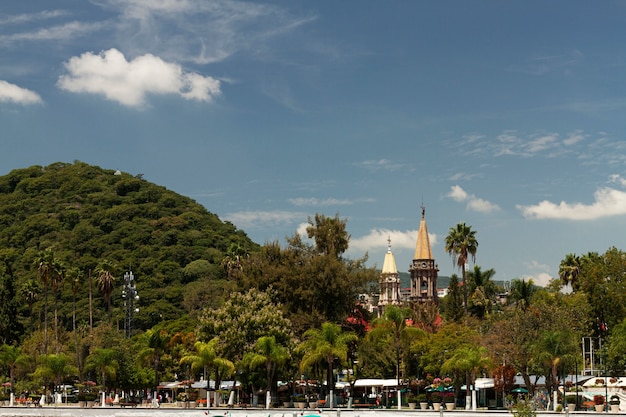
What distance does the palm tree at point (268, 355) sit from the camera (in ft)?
199

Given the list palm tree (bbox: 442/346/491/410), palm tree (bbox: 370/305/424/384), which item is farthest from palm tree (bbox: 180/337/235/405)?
palm tree (bbox: 442/346/491/410)

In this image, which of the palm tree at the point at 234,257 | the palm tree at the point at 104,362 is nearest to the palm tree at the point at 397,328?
the palm tree at the point at 104,362

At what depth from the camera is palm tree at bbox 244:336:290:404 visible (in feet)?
199

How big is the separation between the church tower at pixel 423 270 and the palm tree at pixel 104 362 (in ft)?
340

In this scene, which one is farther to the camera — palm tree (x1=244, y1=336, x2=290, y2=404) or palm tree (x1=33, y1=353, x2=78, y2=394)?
palm tree (x1=33, y1=353, x2=78, y2=394)

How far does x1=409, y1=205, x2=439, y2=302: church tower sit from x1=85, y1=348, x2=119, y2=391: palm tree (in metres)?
104

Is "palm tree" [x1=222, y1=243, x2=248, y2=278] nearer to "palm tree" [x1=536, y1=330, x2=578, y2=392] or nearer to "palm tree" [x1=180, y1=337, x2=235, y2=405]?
"palm tree" [x1=180, y1=337, x2=235, y2=405]

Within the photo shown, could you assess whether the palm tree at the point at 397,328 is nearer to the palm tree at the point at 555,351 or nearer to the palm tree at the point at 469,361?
the palm tree at the point at 469,361

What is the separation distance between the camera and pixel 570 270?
10031 centimetres

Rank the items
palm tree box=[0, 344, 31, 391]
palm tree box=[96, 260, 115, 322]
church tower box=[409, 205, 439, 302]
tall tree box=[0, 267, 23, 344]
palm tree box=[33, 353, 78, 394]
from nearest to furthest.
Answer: palm tree box=[33, 353, 78, 394]
palm tree box=[0, 344, 31, 391]
palm tree box=[96, 260, 115, 322]
tall tree box=[0, 267, 23, 344]
church tower box=[409, 205, 439, 302]

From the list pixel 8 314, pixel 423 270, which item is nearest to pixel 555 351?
pixel 8 314

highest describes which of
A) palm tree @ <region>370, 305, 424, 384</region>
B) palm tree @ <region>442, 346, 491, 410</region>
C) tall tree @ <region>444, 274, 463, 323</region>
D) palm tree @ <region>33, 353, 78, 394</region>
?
tall tree @ <region>444, 274, 463, 323</region>

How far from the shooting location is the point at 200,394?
72.8 meters

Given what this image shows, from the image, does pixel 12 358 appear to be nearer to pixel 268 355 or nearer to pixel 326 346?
pixel 268 355
